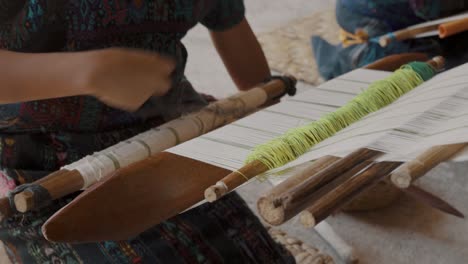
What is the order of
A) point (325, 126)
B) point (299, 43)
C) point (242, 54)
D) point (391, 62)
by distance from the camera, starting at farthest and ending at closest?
point (299, 43)
point (242, 54)
point (391, 62)
point (325, 126)

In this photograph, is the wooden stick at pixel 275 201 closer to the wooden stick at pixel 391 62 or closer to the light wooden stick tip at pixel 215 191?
the light wooden stick tip at pixel 215 191

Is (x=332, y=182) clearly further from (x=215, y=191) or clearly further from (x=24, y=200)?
(x=24, y=200)

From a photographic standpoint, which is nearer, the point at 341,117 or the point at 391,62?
the point at 341,117

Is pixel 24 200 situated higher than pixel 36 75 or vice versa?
pixel 36 75

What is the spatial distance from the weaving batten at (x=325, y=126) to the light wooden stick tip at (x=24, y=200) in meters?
0.22

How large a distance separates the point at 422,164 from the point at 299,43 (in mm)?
1870

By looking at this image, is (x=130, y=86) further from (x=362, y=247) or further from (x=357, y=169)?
(x=362, y=247)

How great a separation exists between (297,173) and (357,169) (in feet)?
0.23

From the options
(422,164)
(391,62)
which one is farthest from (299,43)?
(422,164)

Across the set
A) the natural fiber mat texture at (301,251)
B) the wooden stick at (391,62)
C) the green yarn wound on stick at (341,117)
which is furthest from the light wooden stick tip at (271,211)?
the natural fiber mat texture at (301,251)

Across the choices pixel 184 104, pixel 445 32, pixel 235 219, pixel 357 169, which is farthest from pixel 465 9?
pixel 357 169

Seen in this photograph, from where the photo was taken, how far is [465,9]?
5.34 ft

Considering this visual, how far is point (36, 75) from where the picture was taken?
79 cm

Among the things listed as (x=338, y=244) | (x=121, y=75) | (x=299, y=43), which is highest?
(x=121, y=75)
